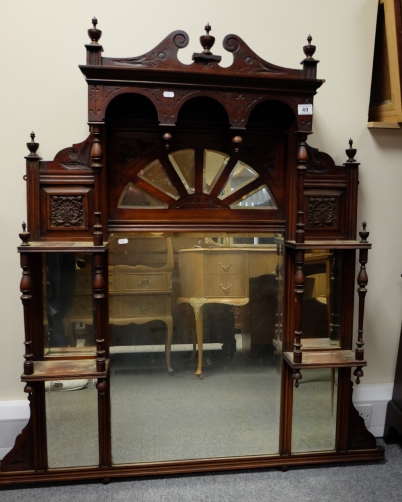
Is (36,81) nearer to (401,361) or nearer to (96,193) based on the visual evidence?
(96,193)

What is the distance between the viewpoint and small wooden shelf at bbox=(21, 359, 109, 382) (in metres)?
1.48

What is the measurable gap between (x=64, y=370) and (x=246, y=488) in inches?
33.6

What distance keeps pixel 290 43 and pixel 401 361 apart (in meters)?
1.51

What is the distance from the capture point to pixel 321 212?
1.69 meters

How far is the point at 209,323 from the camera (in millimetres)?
1714

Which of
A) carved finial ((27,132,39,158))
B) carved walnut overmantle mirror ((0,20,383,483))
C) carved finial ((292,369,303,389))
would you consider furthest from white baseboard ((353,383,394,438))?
carved finial ((27,132,39,158))

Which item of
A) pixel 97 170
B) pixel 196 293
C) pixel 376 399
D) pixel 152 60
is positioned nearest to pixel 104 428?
pixel 196 293

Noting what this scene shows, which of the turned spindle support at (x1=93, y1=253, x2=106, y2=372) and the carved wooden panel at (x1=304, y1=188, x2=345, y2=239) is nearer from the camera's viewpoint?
the turned spindle support at (x1=93, y1=253, x2=106, y2=372)

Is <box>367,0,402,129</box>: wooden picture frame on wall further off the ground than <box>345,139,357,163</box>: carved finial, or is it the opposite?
<box>367,0,402,129</box>: wooden picture frame on wall

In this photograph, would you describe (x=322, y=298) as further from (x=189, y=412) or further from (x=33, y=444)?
(x=33, y=444)

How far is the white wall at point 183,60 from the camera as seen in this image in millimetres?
1623

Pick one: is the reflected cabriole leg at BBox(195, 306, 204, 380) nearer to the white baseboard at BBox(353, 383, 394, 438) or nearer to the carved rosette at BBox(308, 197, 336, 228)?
the carved rosette at BBox(308, 197, 336, 228)

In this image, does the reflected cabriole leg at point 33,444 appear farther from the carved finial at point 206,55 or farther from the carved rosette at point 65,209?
the carved finial at point 206,55

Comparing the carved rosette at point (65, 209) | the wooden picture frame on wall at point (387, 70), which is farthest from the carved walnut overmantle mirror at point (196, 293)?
the wooden picture frame on wall at point (387, 70)
